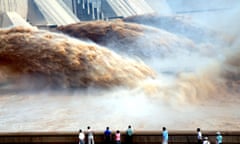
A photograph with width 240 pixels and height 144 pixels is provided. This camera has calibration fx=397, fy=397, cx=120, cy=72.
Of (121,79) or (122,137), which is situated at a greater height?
(121,79)

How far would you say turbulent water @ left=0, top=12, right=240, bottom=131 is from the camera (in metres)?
7.18

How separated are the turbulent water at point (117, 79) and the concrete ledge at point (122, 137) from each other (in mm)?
665

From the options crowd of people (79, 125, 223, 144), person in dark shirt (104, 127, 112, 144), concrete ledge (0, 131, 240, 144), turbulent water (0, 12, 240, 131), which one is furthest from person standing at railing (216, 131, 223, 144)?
person in dark shirt (104, 127, 112, 144)

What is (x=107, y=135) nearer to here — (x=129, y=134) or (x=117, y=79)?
(x=129, y=134)

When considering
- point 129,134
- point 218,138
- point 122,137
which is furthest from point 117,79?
point 218,138

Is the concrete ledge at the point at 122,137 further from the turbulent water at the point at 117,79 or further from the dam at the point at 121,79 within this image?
the turbulent water at the point at 117,79

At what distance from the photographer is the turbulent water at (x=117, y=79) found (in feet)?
23.5

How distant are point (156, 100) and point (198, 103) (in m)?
0.89

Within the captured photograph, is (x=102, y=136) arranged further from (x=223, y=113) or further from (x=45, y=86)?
(x=45, y=86)

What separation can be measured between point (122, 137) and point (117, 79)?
3.56 m

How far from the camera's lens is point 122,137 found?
18.6 ft

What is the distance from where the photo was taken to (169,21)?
12.4m

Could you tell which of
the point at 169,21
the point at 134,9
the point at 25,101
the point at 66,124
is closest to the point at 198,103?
the point at 66,124

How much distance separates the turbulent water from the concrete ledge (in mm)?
665
